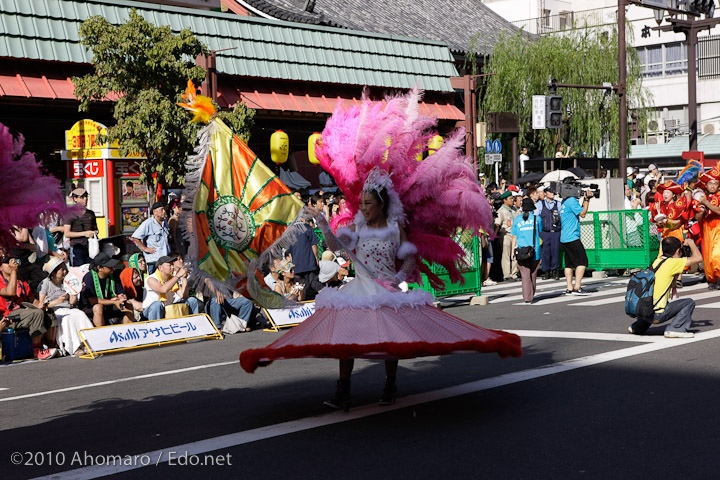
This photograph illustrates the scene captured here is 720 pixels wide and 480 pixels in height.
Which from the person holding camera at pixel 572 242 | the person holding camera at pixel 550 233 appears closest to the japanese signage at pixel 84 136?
the person holding camera at pixel 550 233

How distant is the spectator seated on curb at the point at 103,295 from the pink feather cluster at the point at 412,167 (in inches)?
229

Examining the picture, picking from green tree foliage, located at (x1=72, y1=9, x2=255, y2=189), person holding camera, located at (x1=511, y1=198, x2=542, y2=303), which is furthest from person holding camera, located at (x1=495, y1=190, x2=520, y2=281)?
green tree foliage, located at (x1=72, y1=9, x2=255, y2=189)

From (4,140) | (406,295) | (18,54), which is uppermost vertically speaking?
(18,54)

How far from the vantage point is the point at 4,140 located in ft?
19.5

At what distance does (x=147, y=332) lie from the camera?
11992 mm

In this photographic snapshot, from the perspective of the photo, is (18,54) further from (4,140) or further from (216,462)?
(216,462)

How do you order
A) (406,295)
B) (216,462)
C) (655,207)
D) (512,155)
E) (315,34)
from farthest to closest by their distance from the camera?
(512,155) → (315,34) → (655,207) → (406,295) → (216,462)

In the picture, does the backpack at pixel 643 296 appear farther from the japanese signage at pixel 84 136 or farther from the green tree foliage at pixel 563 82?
the green tree foliage at pixel 563 82

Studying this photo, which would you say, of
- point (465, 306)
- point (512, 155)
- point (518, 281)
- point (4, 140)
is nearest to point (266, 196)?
point (4, 140)

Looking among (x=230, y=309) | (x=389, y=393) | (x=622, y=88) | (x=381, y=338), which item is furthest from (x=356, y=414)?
(x=622, y=88)

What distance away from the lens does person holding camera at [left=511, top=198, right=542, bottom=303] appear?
47.1ft

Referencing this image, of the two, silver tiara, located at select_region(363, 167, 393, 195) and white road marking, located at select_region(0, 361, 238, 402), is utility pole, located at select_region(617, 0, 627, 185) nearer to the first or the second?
white road marking, located at select_region(0, 361, 238, 402)

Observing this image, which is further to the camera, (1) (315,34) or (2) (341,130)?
(1) (315,34)

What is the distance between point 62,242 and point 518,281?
9.13 meters
